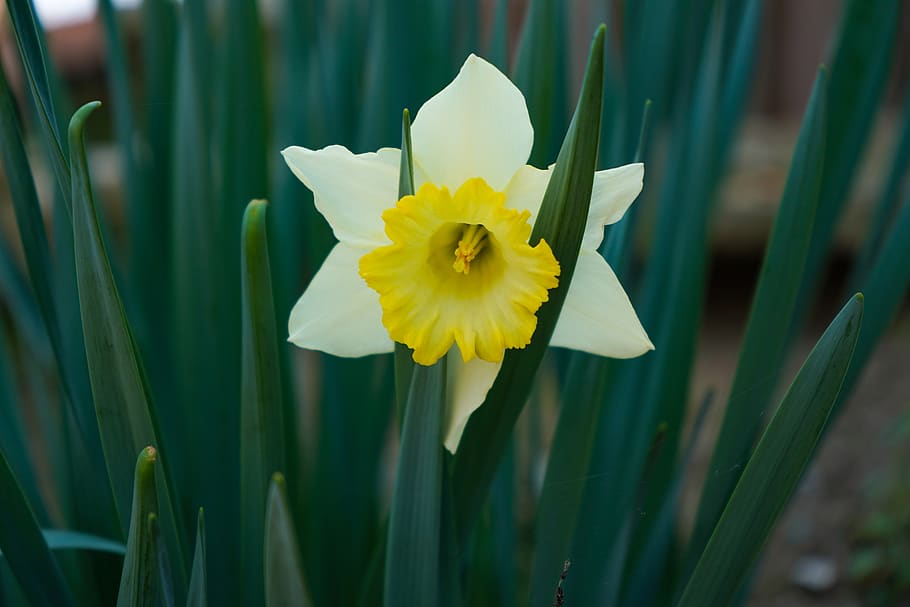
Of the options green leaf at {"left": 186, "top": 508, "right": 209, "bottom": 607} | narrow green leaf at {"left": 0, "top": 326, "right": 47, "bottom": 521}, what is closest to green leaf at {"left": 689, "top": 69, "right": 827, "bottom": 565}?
green leaf at {"left": 186, "top": 508, "right": 209, "bottom": 607}

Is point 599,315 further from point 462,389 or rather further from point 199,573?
point 199,573

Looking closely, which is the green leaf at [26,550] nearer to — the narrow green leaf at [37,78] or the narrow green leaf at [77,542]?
the narrow green leaf at [77,542]

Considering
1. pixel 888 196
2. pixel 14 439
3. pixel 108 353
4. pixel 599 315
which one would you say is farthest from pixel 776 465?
pixel 14 439

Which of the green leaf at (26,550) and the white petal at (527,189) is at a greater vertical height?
the white petal at (527,189)

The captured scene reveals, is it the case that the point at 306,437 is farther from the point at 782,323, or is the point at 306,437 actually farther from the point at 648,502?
the point at 782,323

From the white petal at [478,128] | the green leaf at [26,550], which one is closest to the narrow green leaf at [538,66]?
the white petal at [478,128]

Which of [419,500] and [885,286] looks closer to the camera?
[419,500]
